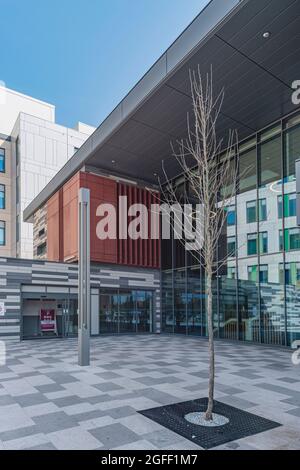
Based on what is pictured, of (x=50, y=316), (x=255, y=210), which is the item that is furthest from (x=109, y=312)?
(x=255, y=210)

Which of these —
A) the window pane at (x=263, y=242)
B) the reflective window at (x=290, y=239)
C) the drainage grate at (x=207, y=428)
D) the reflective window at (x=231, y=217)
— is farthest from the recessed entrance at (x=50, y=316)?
the drainage grate at (x=207, y=428)

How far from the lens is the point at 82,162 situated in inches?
813

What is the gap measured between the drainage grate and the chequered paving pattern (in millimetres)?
181

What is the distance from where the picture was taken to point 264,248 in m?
16.2

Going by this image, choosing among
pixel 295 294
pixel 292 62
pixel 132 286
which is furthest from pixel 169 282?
pixel 292 62

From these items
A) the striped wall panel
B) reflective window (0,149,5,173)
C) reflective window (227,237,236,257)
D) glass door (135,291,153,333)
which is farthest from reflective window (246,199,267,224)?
reflective window (0,149,5,173)

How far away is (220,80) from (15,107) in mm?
40559

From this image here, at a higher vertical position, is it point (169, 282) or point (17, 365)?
point (169, 282)

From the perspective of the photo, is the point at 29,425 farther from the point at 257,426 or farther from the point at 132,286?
the point at 132,286

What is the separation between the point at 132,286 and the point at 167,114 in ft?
36.6

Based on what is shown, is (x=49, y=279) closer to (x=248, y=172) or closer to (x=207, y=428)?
(x=248, y=172)

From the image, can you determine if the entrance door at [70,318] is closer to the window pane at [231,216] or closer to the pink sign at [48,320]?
the pink sign at [48,320]
